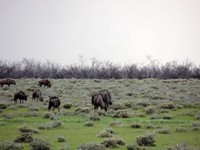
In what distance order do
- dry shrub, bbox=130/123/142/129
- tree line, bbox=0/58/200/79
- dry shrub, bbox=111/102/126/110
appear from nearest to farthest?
dry shrub, bbox=130/123/142/129 < dry shrub, bbox=111/102/126/110 < tree line, bbox=0/58/200/79

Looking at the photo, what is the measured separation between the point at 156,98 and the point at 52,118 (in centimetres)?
1562

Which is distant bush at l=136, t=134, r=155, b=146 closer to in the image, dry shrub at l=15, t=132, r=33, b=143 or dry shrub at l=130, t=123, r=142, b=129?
dry shrub at l=15, t=132, r=33, b=143

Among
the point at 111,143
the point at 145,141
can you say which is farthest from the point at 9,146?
the point at 145,141

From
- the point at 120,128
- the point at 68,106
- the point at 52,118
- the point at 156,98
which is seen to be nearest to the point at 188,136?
the point at 120,128

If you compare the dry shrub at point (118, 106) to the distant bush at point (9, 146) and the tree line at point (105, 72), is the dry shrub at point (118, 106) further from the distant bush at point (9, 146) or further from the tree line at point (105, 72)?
the tree line at point (105, 72)

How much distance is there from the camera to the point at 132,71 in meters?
78.9

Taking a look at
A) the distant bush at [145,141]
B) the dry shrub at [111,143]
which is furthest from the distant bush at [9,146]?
the distant bush at [145,141]

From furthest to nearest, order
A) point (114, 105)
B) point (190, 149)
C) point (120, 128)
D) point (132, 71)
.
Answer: point (132, 71) → point (114, 105) → point (120, 128) → point (190, 149)

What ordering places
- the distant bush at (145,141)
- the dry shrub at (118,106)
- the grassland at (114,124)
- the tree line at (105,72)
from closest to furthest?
1. the distant bush at (145,141)
2. the grassland at (114,124)
3. the dry shrub at (118,106)
4. the tree line at (105,72)

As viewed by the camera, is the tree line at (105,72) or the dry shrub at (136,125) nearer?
the dry shrub at (136,125)

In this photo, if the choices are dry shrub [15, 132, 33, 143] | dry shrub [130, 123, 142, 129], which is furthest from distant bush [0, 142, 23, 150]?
dry shrub [130, 123, 142, 129]

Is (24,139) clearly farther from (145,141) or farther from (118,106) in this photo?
(118,106)

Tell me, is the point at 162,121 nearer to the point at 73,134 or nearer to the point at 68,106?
the point at 73,134

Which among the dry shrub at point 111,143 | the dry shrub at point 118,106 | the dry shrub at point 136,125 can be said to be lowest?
the dry shrub at point 111,143
